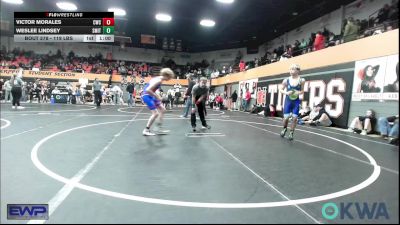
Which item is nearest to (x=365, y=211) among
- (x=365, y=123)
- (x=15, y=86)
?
(x=365, y=123)

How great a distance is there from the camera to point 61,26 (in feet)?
17.2

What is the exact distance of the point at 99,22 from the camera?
6059mm

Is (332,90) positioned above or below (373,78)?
below

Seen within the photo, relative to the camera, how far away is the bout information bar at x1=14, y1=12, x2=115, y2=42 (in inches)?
188

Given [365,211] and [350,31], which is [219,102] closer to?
[350,31]

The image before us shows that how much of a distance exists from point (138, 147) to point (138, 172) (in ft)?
5.17

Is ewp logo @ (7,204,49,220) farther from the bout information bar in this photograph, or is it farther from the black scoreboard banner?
the black scoreboard banner

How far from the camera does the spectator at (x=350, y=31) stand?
393 inches

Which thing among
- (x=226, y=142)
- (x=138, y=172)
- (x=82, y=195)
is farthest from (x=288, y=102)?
(x=82, y=195)

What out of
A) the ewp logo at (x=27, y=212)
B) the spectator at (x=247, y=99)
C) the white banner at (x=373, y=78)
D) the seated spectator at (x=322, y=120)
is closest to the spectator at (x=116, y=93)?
the spectator at (x=247, y=99)

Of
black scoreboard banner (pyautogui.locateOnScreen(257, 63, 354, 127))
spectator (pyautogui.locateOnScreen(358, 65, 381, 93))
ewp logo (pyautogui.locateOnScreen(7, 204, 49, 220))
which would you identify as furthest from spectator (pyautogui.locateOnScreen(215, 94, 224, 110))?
ewp logo (pyautogui.locateOnScreen(7, 204, 49, 220))

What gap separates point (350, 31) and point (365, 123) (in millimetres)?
4024

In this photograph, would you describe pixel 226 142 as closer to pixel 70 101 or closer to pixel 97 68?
pixel 70 101

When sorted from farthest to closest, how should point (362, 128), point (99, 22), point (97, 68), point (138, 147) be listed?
1. point (97, 68)
2. point (362, 128)
3. point (99, 22)
4. point (138, 147)
